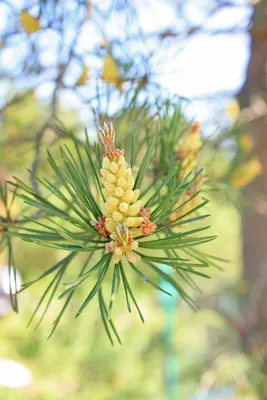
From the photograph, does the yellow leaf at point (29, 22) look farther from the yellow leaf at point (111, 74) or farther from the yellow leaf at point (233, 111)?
the yellow leaf at point (233, 111)

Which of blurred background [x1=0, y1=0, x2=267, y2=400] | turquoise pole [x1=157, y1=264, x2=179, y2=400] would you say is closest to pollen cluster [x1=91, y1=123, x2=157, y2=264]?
blurred background [x1=0, y1=0, x2=267, y2=400]

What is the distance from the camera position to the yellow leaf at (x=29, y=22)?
34 cm

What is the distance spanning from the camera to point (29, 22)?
35 cm

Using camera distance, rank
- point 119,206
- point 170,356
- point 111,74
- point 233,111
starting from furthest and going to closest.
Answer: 1. point 170,356
2. point 233,111
3. point 111,74
4. point 119,206

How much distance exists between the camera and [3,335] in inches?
35.4

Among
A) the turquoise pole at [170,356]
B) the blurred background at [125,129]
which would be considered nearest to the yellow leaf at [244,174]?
the blurred background at [125,129]

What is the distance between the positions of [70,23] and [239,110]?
34cm

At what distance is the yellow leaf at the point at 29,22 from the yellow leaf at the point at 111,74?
0.06m

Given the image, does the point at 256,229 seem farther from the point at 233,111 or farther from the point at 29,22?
the point at 29,22

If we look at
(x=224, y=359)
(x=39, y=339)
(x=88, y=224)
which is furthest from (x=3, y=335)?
(x=88, y=224)

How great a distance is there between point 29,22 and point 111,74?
7cm

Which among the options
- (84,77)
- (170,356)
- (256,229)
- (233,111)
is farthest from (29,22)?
(170,356)

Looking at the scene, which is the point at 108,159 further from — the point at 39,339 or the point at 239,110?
the point at 39,339

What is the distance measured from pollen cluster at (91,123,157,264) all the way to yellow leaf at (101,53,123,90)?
0.54 feet
